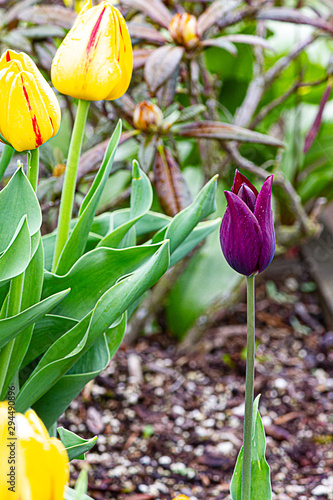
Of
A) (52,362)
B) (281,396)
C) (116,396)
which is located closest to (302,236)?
(281,396)

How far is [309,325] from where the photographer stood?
200 cm

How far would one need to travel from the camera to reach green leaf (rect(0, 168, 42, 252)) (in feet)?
2.09

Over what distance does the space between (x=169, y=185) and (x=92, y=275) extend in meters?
0.41

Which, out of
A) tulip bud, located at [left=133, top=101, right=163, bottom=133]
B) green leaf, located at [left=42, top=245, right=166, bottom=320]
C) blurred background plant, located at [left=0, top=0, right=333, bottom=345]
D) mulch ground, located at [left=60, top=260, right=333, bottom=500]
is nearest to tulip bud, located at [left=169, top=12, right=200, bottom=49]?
blurred background plant, located at [left=0, top=0, right=333, bottom=345]

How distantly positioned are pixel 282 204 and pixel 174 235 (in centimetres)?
158

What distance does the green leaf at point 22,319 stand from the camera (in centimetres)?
59

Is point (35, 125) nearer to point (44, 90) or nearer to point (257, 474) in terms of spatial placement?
point (44, 90)

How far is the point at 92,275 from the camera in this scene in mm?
715

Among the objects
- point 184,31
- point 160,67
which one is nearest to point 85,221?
point 160,67

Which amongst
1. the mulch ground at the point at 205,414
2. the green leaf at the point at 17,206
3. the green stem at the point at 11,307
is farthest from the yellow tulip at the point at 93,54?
the mulch ground at the point at 205,414

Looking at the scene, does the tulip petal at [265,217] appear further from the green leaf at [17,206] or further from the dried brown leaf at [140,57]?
the dried brown leaf at [140,57]

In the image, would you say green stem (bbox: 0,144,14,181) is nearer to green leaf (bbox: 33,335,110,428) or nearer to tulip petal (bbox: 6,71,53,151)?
tulip petal (bbox: 6,71,53,151)

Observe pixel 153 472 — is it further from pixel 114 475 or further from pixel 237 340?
pixel 237 340

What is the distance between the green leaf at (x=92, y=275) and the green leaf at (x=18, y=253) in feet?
0.36
